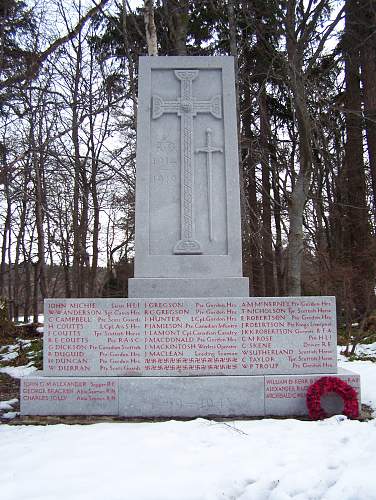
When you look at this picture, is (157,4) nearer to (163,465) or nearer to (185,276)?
(185,276)

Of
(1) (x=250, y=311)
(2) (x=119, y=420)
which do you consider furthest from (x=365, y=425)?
(2) (x=119, y=420)

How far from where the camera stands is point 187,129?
614 cm

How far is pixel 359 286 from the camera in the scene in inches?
517

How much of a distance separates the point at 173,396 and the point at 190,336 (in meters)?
0.63

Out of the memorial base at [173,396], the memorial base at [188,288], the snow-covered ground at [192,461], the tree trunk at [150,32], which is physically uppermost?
the tree trunk at [150,32]

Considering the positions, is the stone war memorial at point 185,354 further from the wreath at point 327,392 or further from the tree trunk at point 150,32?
the tree trunk at point 150,32

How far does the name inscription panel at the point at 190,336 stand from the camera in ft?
16.6

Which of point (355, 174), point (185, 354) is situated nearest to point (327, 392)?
point (185, 354)

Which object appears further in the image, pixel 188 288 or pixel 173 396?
pixel 188 288

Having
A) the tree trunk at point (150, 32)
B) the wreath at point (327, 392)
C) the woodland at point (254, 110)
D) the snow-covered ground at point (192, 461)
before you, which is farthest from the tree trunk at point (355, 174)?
the snow-covered ground at point (192, 461)

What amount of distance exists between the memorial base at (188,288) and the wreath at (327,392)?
131 centimetres

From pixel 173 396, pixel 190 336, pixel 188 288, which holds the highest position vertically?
pixel 188 288

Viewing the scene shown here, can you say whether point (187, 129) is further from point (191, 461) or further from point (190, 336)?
point (191, 461)

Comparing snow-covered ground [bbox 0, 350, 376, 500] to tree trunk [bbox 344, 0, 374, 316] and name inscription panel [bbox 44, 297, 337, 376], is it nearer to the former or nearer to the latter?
name inscription panel [bbox 44, 297, 337, 376]
